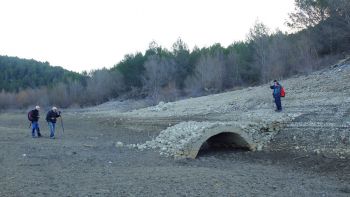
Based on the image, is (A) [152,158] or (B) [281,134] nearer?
(A) [152,158]

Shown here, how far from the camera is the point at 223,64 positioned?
209 feet

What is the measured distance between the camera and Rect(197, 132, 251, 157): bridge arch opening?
63.3 ft

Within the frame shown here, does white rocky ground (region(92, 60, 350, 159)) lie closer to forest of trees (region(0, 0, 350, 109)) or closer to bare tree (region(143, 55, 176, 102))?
forest of trees (region(0, 0, 350, 109))

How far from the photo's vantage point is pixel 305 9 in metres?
43.5

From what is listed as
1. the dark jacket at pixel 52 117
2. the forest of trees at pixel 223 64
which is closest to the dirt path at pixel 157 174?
the dark jacket at pixel 52 117

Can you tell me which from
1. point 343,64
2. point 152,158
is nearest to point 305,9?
point 343,64

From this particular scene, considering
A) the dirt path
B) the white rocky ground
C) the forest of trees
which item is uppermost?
the forest of trees

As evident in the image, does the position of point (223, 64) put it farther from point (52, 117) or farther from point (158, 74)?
point (52, 117)

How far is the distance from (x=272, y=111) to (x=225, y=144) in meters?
4.72

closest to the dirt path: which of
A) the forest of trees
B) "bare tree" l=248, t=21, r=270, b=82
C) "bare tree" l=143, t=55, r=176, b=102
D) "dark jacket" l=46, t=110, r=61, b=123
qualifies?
"dark jacket" l=46, t=110, r=61, b=123

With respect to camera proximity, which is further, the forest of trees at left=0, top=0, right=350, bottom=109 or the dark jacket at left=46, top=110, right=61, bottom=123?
the forest of trees at left=0, top=0, right=350, bottom=109

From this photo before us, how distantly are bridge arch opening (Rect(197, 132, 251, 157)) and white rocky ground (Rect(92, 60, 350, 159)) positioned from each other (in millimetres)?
643

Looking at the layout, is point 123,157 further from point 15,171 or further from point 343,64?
point 343,64

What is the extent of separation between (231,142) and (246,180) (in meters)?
7.01
